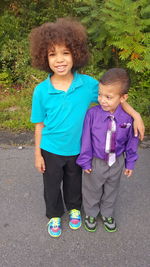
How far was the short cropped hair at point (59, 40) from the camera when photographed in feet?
5.89

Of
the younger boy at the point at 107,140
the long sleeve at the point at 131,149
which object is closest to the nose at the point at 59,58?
the younger boy at the point at 107,140

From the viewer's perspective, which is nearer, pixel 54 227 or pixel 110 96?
A: pixel 110 96

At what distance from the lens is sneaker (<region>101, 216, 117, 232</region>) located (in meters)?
2.39

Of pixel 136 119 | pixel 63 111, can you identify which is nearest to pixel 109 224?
pixel 136 119

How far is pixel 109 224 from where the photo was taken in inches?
94.7

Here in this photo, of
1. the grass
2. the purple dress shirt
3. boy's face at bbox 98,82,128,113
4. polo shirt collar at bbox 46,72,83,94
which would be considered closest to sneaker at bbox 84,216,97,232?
the purple dress shirt

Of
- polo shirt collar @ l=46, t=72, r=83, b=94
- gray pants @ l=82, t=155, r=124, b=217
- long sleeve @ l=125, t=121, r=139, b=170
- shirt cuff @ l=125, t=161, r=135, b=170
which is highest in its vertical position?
polo shirt collar @ l=46, t=72, r=83, b=94

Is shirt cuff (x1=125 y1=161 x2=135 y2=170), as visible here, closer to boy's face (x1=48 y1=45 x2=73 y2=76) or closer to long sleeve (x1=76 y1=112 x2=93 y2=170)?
long sleeve (x1=76 y1=112 x2=93 y2=170)

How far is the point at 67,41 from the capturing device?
1.80 metres

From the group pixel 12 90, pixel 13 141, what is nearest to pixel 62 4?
pixel 12 90

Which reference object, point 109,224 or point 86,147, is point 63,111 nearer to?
point 86,147

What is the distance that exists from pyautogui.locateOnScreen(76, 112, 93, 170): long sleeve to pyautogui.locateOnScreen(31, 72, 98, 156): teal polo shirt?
0.13 feet

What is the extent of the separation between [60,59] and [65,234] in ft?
4.91

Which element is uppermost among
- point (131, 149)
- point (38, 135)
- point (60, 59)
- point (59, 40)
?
point (59, 40)
